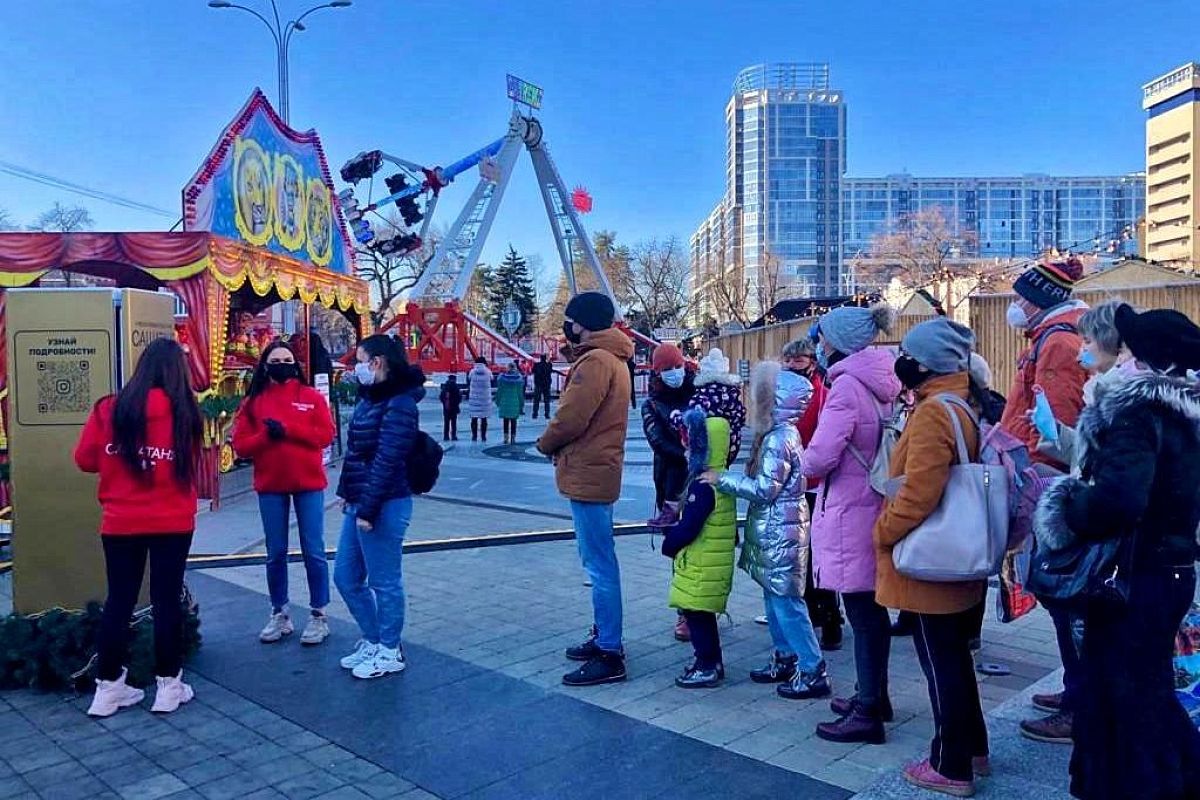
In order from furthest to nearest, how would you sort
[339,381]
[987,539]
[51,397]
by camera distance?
[339,381], [51,397], [987,539]

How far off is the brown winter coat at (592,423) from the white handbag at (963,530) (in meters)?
1.81

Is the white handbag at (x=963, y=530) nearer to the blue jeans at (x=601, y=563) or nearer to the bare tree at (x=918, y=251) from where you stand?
the blue jeans at (x=601, y=563)

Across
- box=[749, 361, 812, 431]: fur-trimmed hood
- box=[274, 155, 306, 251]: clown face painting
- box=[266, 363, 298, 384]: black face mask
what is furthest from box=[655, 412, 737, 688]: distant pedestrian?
box=[274, 155, 306, 251]: clown face painting

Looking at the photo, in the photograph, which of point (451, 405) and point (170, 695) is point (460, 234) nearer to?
point (451, 405)

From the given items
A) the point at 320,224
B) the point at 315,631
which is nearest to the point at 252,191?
the point at 320,224

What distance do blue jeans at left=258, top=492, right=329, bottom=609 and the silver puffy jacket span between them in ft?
8.23

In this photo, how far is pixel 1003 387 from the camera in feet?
37.0

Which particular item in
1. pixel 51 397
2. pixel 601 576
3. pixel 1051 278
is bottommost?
pixel 601 576

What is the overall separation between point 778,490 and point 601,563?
1069mm

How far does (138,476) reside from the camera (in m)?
4.55

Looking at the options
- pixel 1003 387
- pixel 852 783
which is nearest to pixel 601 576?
pixel 852 783

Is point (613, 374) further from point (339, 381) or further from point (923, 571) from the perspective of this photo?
point (339, 381)

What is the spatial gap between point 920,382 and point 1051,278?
161 centimetres

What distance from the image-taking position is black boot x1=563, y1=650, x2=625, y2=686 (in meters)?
4.95
